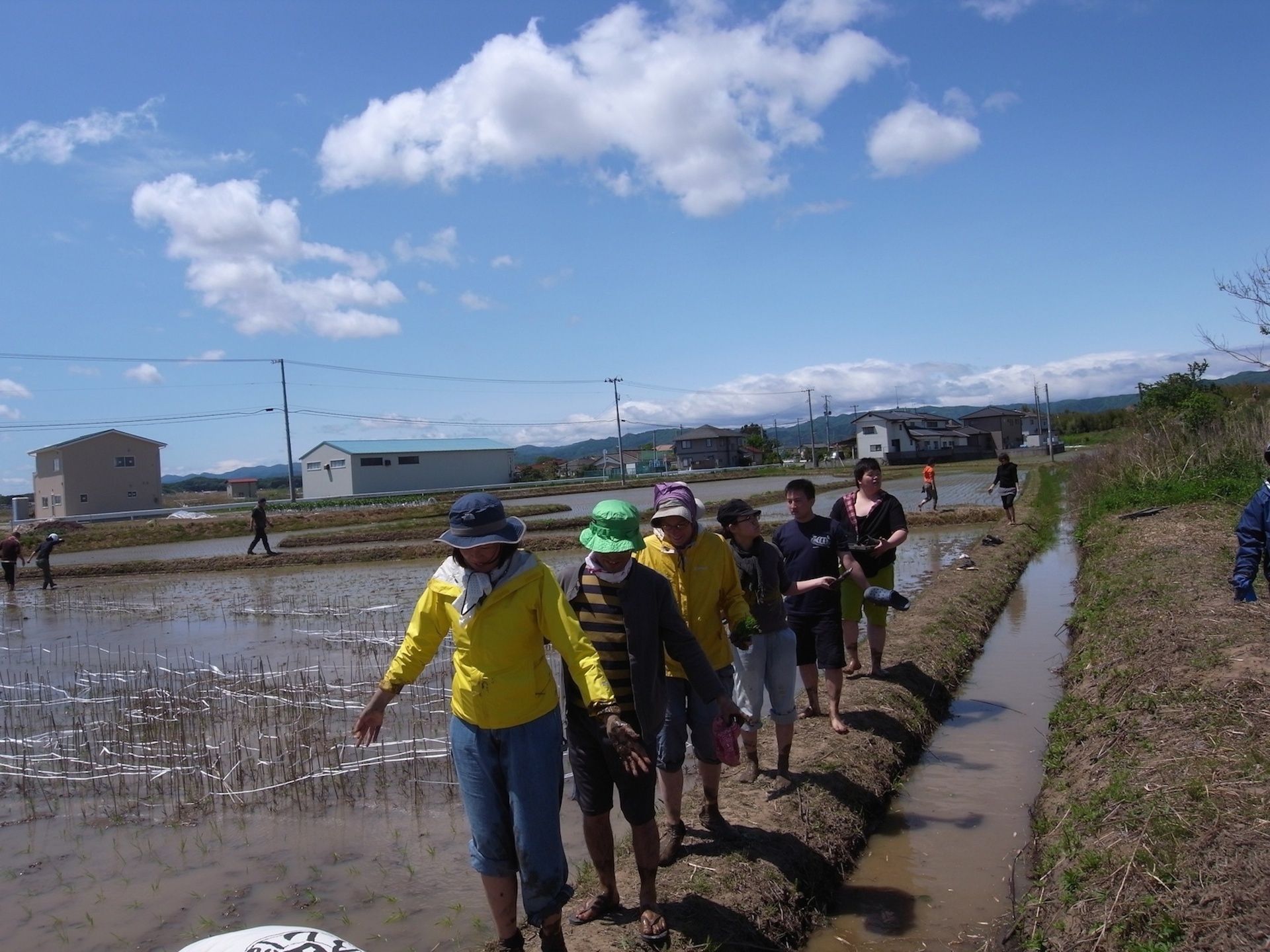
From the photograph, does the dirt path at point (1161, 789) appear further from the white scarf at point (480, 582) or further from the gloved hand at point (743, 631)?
the white scarf at point (480, 582)

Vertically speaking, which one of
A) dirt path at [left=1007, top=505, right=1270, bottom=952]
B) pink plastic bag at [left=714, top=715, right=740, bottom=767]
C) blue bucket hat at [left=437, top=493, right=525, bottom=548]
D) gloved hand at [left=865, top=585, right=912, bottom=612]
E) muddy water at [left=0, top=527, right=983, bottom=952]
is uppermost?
blue bucket hat at [left=437, top=493, right=525, bottom=548]

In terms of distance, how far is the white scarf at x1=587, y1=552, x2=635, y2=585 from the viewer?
355 centimetres

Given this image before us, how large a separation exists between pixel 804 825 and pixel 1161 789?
1616mm

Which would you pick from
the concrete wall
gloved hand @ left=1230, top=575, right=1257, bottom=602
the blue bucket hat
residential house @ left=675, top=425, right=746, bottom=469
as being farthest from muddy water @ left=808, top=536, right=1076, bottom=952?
Answer: residential house @ left=675, top=425, right=746, bottom=469

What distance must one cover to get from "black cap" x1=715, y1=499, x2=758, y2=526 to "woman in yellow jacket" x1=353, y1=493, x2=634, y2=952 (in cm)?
182

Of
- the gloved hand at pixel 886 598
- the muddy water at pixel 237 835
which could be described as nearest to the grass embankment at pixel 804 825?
the gloved hand at pixel 886 598

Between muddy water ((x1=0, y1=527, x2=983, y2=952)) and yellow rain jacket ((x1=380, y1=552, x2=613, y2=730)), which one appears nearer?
yellow rain jacket ((x1=380, y1=552, x2=613, y2=730))

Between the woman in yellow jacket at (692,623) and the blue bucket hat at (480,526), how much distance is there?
101cm

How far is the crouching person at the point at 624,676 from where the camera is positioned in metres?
3.46

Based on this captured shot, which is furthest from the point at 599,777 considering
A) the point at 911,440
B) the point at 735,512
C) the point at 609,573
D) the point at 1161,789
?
the point at 911,440

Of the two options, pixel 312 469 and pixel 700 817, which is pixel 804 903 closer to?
pixel 700 817

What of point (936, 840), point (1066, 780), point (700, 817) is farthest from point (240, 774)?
point (1066, 780)

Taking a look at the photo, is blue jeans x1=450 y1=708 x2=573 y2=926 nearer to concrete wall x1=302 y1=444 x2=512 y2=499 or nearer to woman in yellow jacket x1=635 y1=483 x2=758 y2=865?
woman in yellow jacket x1=635 y1=483 x2=758 y2=865

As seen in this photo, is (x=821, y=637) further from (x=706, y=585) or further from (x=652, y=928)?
(x=652, y=928)
